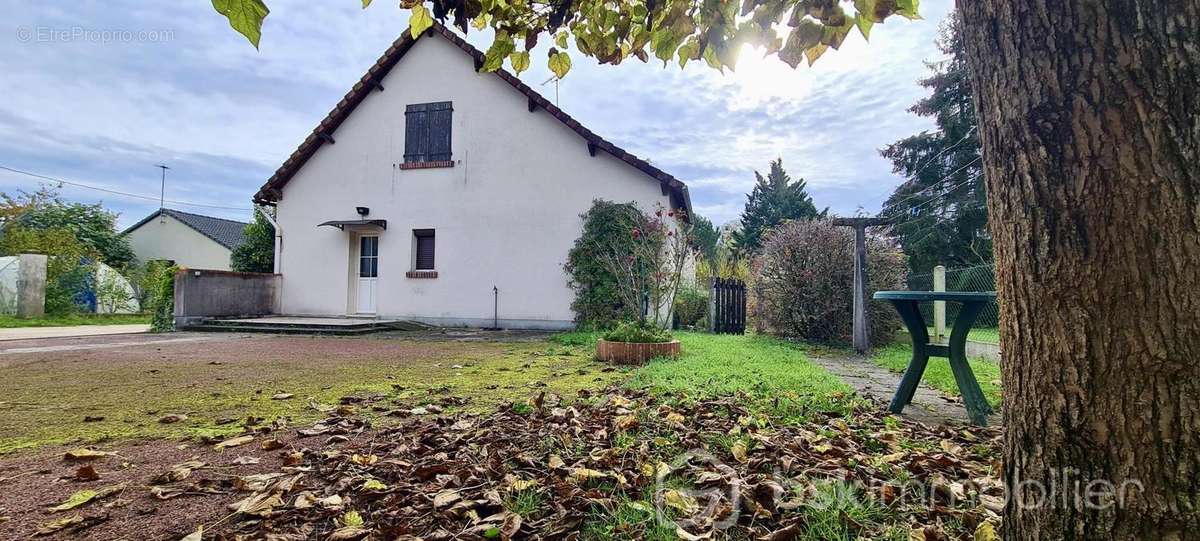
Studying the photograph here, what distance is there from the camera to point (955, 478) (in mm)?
2004

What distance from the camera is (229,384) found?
4.49 m

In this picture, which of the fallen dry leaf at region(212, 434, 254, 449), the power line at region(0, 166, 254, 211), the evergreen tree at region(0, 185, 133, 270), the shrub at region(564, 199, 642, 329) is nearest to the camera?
the fallen dry leaf at region(212, 434, 254, 449)

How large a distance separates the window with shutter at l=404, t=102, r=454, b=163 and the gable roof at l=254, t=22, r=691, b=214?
117cm

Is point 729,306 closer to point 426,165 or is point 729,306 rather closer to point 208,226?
point 426,165

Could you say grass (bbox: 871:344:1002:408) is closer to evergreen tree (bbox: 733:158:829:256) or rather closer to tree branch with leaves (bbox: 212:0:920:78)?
tree branch with leaves (bbox: 212:0:920:78)

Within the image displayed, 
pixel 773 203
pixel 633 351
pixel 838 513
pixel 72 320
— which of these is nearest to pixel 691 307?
pixel 633 351

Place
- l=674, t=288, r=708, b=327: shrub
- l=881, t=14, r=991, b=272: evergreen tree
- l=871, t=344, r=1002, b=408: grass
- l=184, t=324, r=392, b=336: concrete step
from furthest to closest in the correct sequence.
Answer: l=881, t=14, r=991, b=272: evergreen tree < l=674, t=288, r=708, b=327: shrub < l=184, t=324, r=392, b=336: concrete step < l=871, t=344, r=1002, b=408: grass

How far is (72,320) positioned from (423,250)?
9.81m

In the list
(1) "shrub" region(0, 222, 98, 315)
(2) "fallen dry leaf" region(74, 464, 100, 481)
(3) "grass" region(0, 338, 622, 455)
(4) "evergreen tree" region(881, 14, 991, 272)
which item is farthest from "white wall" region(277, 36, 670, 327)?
(4) "evergreen tree" region(881, 14, 991, 272)

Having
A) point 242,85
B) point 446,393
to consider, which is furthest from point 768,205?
point 446,393

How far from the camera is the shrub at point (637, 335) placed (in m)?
6.05

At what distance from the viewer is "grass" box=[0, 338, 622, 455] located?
3088 mm

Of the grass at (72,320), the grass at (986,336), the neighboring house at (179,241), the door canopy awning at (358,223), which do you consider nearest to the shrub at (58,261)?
the grass at (72,320)

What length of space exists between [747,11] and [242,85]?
14.1 m
